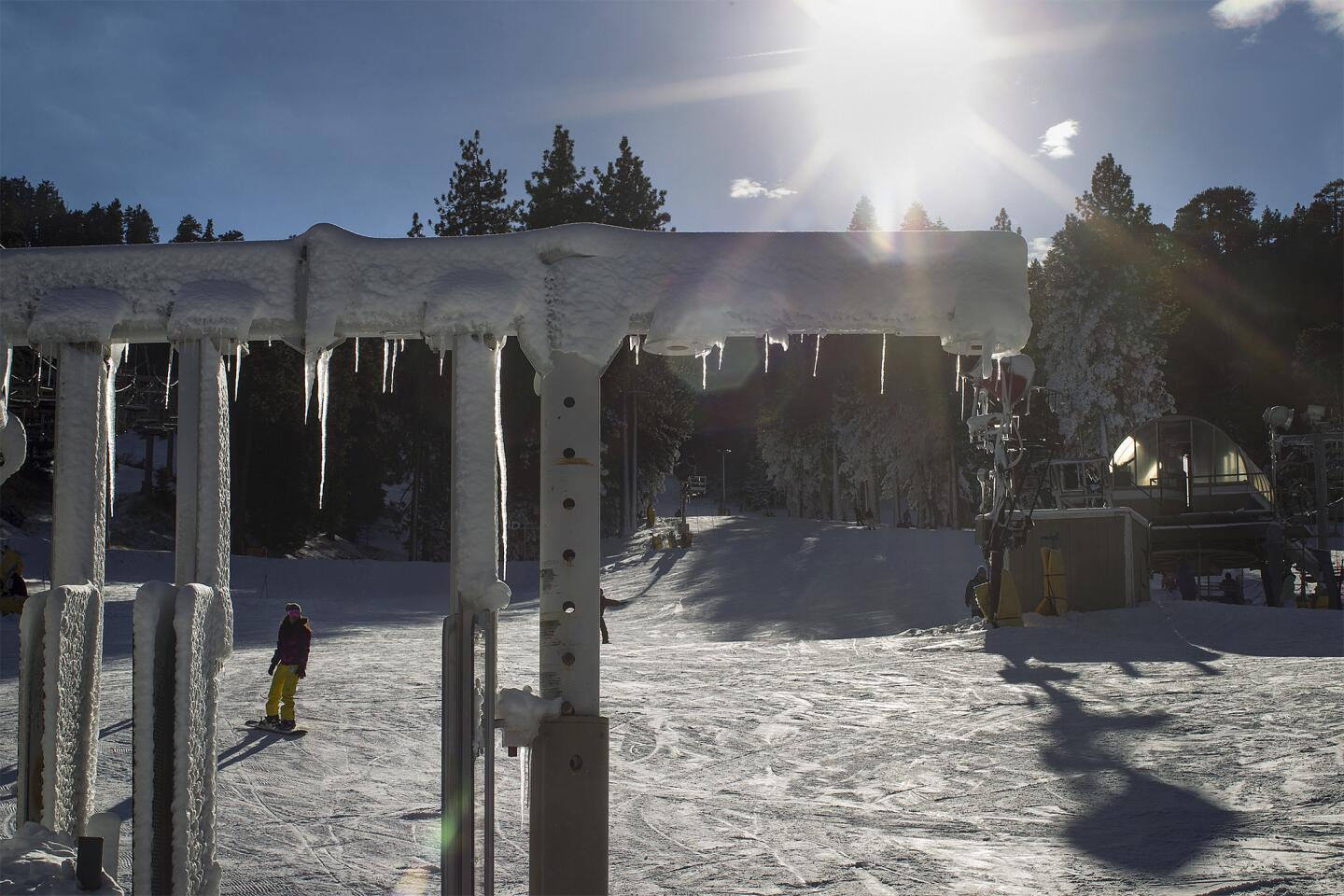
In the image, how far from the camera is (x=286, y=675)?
10.6m

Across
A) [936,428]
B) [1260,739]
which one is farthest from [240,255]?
[936,428]

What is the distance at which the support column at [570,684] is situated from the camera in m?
3.31

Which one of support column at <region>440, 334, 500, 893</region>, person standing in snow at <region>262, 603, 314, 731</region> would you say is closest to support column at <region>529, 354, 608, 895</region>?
support column at <region>440, 334, 500, 893</region>

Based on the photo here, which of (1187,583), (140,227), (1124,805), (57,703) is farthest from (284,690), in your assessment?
(140,227)

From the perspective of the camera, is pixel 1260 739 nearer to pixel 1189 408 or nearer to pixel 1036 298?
pixel 1036 298

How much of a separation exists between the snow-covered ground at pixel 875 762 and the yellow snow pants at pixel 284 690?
0.35 meters

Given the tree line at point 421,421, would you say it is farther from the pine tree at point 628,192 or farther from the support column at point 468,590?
the support column at point 468,590

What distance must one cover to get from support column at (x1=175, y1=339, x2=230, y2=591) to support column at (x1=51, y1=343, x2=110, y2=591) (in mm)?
341

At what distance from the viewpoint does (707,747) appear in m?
10.1

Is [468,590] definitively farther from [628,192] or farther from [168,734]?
[628,192]

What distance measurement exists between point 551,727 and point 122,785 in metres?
6.82

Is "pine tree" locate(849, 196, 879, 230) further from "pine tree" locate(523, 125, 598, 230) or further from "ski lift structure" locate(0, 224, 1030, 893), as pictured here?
"ski lift structure" locate(0, 224, 1030, 893)

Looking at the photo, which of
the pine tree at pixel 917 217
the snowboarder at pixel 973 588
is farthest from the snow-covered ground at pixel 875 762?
the pine tree at pixel 917 217

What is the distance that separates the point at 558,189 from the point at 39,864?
43.3 meters
